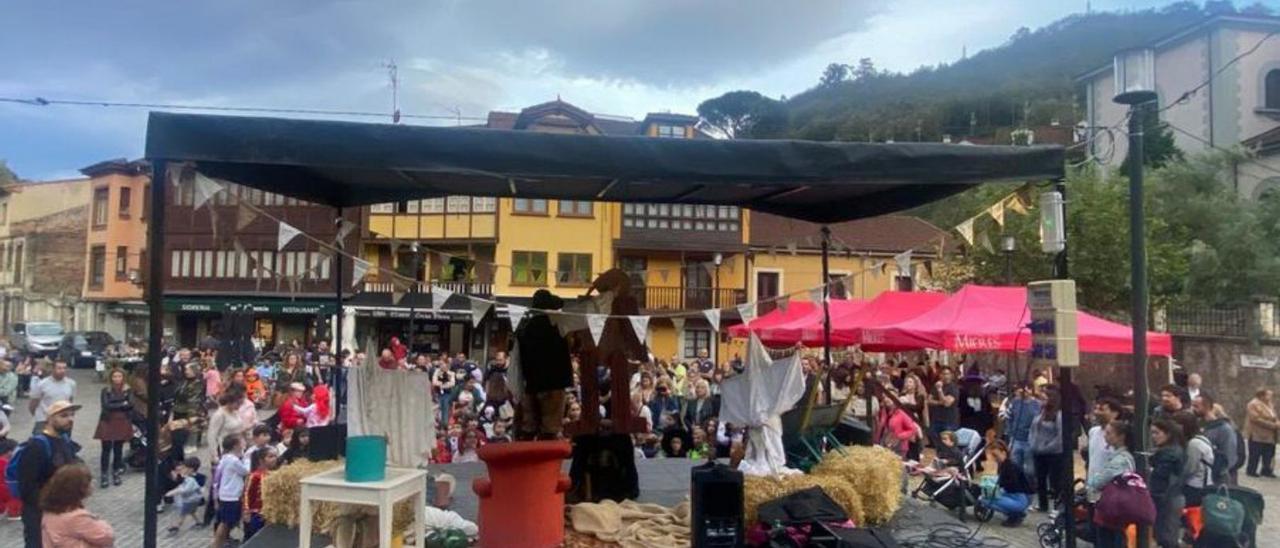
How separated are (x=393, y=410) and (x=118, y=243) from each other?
4350 centimetres

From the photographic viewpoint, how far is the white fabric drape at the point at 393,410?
6445 millimetres

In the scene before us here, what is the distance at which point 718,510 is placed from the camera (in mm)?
5828

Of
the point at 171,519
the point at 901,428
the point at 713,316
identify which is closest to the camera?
the point at 713,316

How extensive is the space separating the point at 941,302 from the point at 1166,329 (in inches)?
337

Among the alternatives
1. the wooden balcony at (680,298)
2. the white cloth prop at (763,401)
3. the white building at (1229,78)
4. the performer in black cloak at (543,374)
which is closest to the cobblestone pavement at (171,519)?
the white cloth prop at (763,401)

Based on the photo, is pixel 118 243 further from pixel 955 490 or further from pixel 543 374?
pixel 955 490

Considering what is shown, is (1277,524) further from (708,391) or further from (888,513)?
(708,391)

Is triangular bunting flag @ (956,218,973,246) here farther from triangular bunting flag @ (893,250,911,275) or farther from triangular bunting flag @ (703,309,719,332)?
triangular bunting flag @ (703,309,719,332)

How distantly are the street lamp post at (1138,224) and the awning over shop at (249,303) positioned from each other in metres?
33.2

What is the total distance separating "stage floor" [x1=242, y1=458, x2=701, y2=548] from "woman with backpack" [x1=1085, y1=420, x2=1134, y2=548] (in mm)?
3452

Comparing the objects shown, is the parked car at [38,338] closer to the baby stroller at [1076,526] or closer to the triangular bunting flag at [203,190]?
the triangular bunting flag at [203,190]

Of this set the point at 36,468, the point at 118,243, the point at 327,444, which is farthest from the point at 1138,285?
the point at 118,243

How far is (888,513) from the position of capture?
24.5 feet

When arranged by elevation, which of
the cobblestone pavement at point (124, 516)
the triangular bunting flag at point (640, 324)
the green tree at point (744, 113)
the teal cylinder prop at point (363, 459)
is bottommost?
the cobblestone pavement at point (124, 516)
